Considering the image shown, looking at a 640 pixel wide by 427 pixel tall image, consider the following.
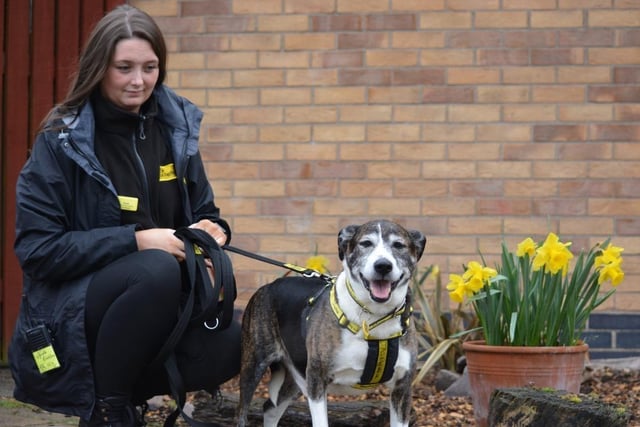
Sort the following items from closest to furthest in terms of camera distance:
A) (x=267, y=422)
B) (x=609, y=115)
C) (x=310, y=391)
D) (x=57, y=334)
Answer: (x=57, y=334) → (x=310, y=391) → (x=267, y=422) → (x=609, y=115)

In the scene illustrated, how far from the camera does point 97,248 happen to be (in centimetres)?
411

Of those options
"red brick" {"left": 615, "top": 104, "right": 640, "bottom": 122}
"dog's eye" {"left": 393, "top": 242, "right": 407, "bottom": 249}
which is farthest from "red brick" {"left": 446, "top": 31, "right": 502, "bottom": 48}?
"dog's eye" {"left": 393, "top": 242, "right": 407, "bottom": 249}

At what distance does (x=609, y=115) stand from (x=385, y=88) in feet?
4.67

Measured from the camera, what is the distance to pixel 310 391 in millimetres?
4395

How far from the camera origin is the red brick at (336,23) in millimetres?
6855

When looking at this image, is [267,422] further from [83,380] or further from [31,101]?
[31,101]

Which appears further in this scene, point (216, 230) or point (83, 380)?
point (216, 230)

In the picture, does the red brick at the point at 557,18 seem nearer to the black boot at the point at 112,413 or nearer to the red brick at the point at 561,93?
the red brick at the point at 561,93

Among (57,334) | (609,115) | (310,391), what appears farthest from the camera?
(609,115)

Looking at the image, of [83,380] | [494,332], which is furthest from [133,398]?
[494,332]

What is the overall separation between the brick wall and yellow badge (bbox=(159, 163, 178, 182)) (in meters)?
2.42

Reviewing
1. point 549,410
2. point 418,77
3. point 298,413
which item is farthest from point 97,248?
point 418,77

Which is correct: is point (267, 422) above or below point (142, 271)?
below

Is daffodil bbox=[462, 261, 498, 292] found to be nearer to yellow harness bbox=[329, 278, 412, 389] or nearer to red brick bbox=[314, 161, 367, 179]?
yellow harness bbox=[329, 278, 412, 389]
